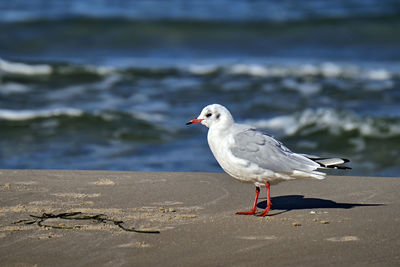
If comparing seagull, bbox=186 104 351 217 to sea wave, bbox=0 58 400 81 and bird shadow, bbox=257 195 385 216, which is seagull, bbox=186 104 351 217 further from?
sea wave, bbox=0 58 400 81

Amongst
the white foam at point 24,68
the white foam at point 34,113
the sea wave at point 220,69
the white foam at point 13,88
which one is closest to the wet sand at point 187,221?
the white foam at point 34,113

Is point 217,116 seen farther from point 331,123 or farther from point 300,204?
point 331,123

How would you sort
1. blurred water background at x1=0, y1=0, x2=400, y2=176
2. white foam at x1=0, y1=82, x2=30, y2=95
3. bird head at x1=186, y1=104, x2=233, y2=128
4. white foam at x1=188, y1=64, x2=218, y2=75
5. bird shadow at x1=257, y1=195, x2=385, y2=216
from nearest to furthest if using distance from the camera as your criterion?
1. bird head at x1=186, y1=104, x2=233, y2=128
2. bird shadow at x1=257, y1=195, x2=385, y2=216
3. blurred water background at x1=0, y1=0, x2=400, y2=176
4. white foam at x1=0, y1=82, x2=30, y2=95
5. white foam at x1=188, y1=64, x2=218, y2=75

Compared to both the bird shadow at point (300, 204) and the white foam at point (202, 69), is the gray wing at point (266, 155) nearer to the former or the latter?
the bird shadow at point (300, 204)

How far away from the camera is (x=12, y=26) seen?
18.1 m

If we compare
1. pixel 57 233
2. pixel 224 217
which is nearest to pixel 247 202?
pixel 224 217

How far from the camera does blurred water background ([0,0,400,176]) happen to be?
28.1 ft

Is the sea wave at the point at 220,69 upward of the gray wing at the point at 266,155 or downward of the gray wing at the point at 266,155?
upward

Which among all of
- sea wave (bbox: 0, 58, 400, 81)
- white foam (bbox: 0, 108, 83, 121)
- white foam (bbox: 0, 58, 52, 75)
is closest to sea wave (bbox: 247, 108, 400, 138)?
white foam (bbox: 0, 108, 83, 121)

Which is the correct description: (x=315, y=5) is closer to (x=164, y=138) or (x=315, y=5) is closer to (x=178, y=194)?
(x=164, y=138)

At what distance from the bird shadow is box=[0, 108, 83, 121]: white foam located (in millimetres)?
5464

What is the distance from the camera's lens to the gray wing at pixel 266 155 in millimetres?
4473

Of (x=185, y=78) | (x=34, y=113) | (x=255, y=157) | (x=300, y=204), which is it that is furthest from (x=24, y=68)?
(x=255, y=157)

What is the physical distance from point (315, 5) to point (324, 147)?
12823mm
